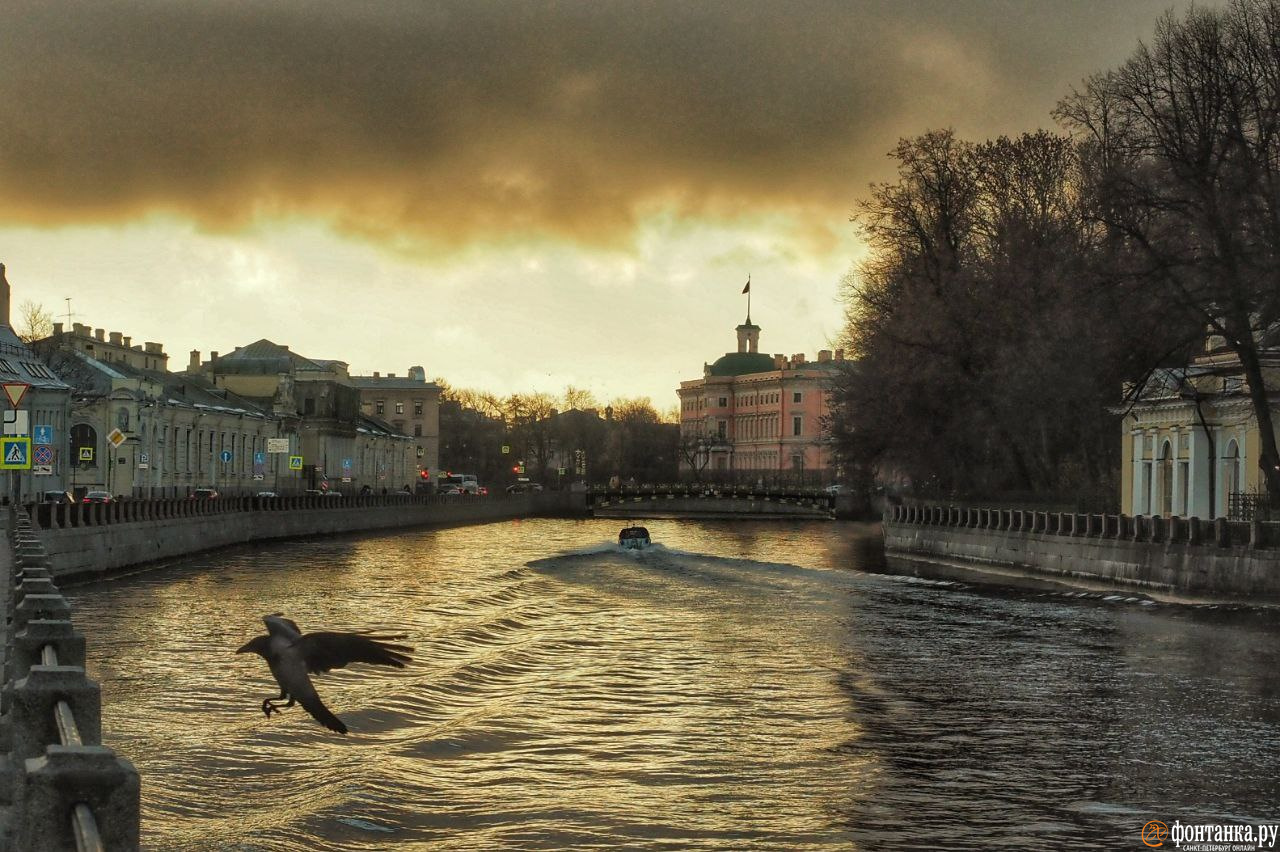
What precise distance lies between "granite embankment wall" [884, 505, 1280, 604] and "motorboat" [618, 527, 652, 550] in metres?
13.9

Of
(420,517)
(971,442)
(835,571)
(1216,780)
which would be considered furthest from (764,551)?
(1216,780)

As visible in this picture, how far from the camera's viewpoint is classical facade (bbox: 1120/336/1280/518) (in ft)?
171

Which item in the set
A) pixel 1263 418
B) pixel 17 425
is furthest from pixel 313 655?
pixel 1263 418

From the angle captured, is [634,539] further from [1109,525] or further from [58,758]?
[58,758]

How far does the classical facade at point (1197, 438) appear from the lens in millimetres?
52250

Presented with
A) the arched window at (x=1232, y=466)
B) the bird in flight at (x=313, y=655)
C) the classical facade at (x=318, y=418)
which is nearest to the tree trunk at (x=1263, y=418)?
the arched window at (x=1232, y=466)

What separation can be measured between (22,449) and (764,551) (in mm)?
44755

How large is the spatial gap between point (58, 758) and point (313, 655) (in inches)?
131

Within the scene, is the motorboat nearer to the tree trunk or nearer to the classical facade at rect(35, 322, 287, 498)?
the classical facade at rect(35, 322, 287, 498)

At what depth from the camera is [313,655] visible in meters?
9.67

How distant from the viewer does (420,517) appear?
109375mm

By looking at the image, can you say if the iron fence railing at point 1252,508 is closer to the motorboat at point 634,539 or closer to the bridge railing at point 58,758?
the motorboat at point 634,539

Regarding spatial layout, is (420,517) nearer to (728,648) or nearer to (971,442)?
(971,442)

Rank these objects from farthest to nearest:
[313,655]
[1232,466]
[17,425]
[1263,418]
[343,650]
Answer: [1232,466] → [1263,418] → [17,425] → [313,655] → [343,650]
